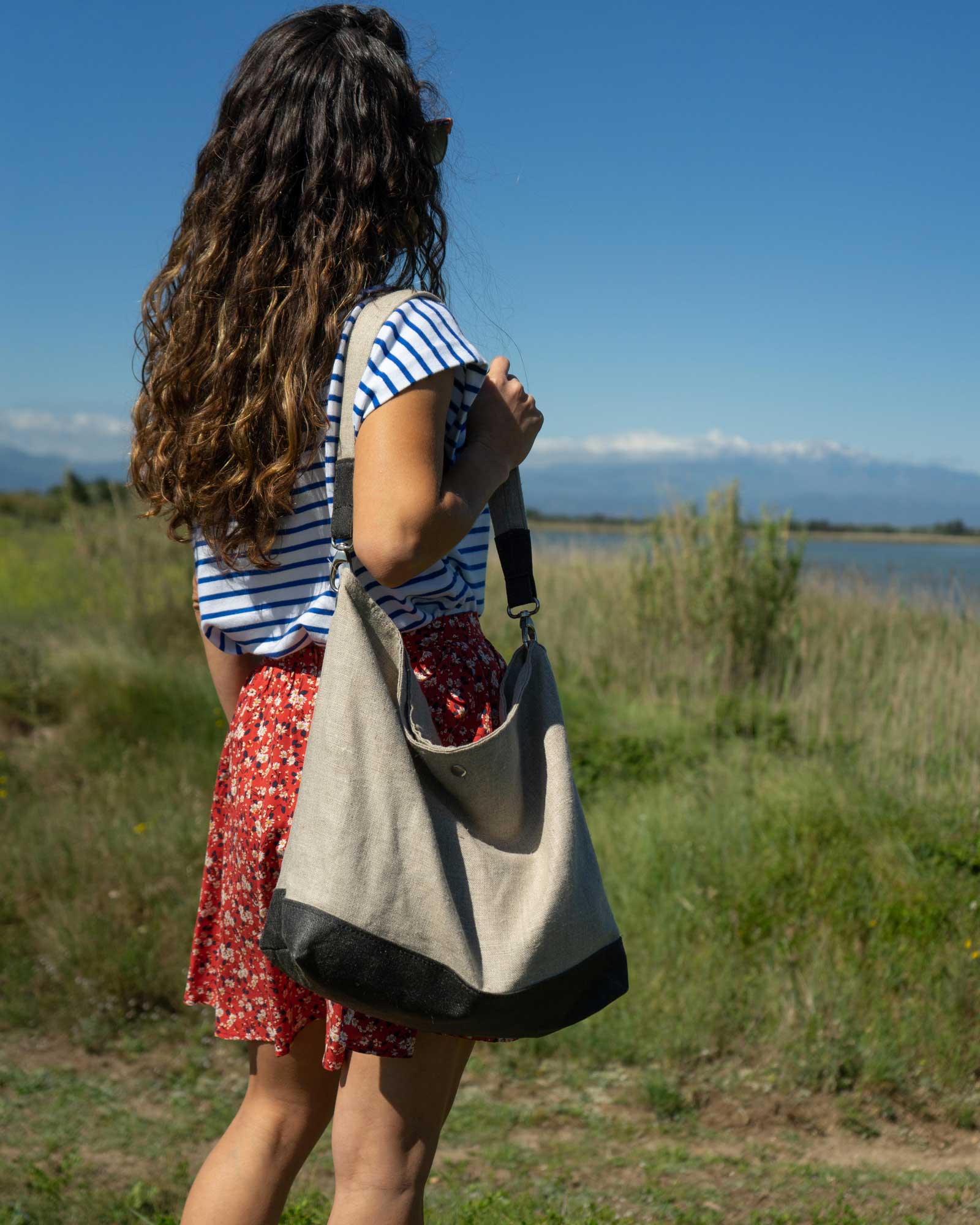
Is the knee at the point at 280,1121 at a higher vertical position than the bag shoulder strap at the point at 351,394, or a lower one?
lower

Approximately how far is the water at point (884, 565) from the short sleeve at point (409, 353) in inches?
266

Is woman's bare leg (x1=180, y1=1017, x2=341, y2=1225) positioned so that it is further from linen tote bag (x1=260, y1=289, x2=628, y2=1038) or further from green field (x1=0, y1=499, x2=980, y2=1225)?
green field (x1=0, y1=499, x2=980, y2=1225)

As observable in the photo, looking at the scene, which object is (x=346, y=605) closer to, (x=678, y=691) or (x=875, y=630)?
(x=678, y=691)

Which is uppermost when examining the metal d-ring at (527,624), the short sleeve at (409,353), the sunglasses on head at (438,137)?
the sunglasses on head at (438,137)

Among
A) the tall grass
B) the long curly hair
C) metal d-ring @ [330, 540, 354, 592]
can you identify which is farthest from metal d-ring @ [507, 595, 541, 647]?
the tall grass

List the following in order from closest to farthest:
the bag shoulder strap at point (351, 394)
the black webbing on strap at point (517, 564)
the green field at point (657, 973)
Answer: the bag shoulder strap at point (351, 394), the black webbing on strap at point (517, 564), the green field at point (657, 973)

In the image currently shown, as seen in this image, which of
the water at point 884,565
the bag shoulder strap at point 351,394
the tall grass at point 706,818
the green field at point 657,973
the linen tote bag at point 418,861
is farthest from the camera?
the water at point 884,565

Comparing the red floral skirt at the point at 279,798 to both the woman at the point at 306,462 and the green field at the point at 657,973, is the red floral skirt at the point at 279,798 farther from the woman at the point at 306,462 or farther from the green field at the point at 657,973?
the green field at the point at 657,973

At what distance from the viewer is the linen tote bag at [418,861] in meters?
1.29

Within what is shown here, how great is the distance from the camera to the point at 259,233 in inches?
61.0

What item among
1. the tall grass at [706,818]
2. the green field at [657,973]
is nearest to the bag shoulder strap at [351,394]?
the green field at [657,973]

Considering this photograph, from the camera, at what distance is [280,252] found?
A: 5.08ft

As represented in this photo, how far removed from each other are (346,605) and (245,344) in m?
0.43

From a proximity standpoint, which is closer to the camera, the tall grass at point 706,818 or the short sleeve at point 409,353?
the short sleeve at point 409,353
